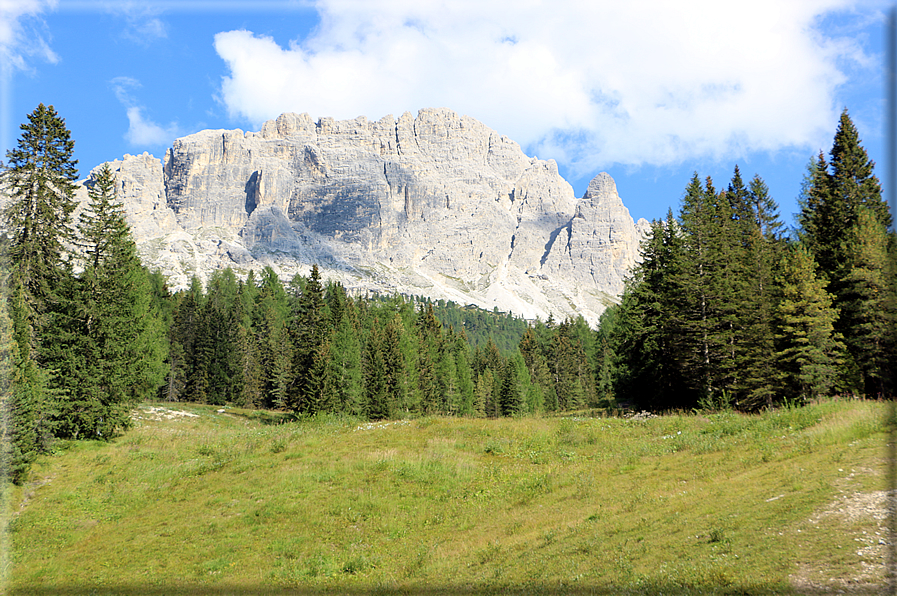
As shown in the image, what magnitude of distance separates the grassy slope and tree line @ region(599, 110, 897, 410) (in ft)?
27.0

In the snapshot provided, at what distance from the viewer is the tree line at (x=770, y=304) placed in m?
28.4

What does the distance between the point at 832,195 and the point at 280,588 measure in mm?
41798

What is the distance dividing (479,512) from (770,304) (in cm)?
2467

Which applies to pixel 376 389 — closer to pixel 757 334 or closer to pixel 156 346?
pixel 156 346

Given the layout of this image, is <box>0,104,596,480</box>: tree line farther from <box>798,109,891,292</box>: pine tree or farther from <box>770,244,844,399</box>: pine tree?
<box>798,109,891,292</box>: pine tree

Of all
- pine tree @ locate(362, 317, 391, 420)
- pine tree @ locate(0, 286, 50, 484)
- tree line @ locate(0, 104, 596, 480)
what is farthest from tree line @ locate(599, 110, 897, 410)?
pine tree @ locate(0, 286, 50, 484)

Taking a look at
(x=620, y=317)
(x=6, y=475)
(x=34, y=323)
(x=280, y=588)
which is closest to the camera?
(x=280, y=588)

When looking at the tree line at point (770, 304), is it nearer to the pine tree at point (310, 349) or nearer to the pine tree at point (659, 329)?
the pine tree at point (659, 329)

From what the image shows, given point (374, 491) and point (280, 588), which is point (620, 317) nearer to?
point (374, 491)

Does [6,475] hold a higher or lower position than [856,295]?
lower

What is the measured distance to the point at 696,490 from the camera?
1482 cm

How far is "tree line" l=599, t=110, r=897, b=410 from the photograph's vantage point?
2839cm

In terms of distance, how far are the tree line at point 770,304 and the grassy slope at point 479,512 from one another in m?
8.23

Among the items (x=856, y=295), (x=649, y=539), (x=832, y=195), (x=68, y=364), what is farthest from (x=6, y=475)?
(x=832, y=195)
